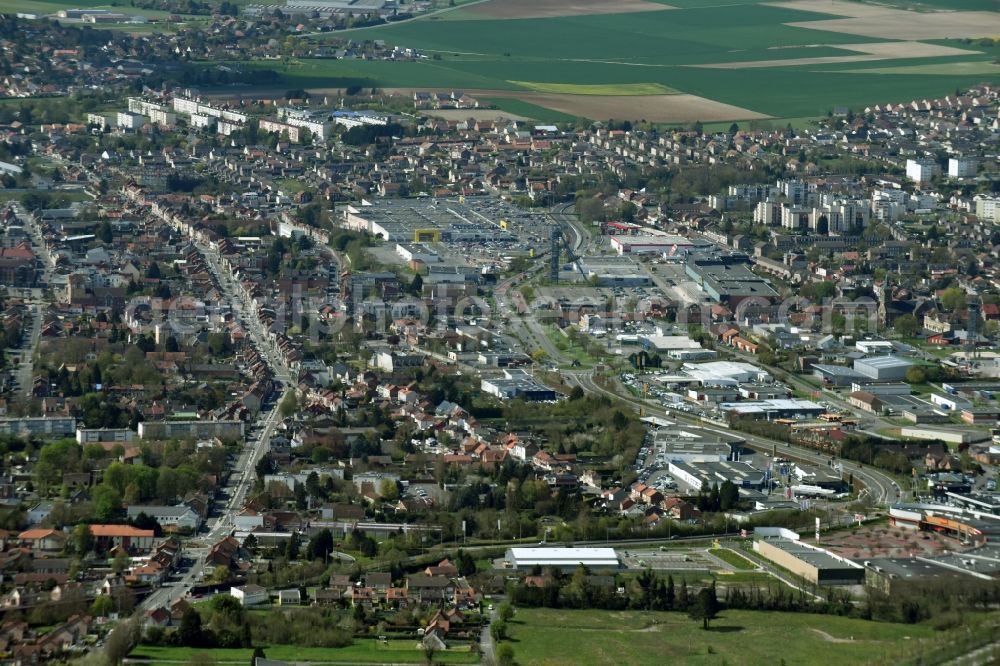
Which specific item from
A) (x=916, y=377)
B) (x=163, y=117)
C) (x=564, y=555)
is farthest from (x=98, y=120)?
(x=564, y=555)

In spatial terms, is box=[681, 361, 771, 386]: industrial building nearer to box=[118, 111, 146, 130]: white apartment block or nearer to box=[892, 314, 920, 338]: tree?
box=[892, 314, 920, 338]: tree

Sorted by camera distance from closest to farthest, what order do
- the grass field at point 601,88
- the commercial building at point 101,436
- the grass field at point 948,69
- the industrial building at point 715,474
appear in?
the industrial building at point 715,474
the commercial building at point 101,436
the grass field at point 601,88
the grass field at point 948,69

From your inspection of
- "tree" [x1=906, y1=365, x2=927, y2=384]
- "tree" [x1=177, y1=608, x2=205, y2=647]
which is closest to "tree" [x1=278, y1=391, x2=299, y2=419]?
"tree" [x1=906, y1=365, x2=927, y2=384]

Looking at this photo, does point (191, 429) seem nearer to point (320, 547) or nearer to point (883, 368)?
point (320, 547)

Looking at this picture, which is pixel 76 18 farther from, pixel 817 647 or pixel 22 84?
pixel 817 647

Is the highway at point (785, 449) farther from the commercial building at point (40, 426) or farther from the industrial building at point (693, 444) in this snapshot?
the commercial building at point (40, 426)

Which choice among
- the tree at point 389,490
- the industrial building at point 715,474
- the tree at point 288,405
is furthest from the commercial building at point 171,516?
the industrial building at point 715,474

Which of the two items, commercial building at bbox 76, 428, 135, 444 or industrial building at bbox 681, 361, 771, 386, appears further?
industrial building at bbox 681, 361, 771, 386

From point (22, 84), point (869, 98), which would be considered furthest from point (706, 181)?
point (22, 84)
